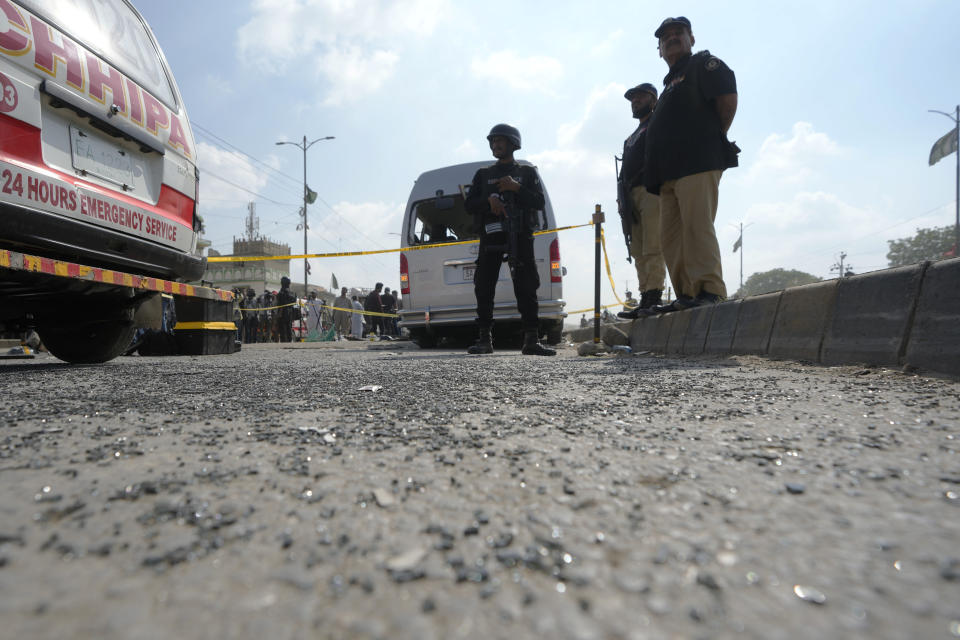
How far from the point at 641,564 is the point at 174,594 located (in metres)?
0.58

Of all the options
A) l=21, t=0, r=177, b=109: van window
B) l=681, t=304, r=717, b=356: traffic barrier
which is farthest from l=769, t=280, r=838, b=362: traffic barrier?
l=21, t=0, r=177, b=109: van window

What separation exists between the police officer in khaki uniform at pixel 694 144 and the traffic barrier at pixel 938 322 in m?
1.90

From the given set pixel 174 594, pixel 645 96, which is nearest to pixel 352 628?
pixel 174 594

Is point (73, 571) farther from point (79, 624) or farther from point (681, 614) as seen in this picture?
point (681, 614)

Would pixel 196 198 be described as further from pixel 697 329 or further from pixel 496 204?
pixel 697 329

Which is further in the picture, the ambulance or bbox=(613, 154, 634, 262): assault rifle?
bbox=(613, 154, 634, 262): assault rifle

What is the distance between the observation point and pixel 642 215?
588 centimetres

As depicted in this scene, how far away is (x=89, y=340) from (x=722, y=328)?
469 centimetres

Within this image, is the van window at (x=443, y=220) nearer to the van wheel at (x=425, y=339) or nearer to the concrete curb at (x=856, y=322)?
the van wheel at (x=425, y=339)

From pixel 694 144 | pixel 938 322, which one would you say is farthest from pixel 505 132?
pixel 938 322

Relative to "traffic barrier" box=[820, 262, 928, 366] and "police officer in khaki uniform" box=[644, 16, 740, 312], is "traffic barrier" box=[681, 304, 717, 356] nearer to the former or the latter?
"police officer in khaki uniform" box=[644, 16, 740, 312]

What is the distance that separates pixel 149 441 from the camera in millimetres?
1336

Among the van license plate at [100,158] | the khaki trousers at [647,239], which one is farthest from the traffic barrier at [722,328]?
the van license plate at [100,158]

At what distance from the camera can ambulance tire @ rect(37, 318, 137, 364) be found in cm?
375
